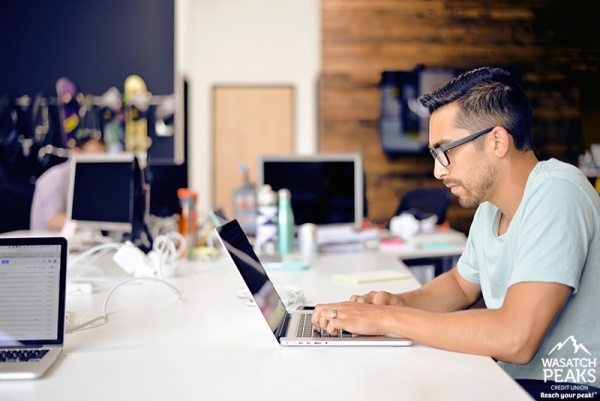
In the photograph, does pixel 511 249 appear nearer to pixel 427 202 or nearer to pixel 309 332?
pixel 309 332

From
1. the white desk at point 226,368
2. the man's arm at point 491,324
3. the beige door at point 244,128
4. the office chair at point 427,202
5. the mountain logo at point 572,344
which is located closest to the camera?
the white desk at point 226,368

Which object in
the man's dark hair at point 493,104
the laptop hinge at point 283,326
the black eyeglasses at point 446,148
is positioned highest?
the man's dark hair at point 493,104

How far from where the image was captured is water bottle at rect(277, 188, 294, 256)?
278 cm

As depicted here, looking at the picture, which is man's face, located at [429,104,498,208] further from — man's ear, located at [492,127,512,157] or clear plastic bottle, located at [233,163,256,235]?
clear plastic bottle, located at [233,163,256,235]

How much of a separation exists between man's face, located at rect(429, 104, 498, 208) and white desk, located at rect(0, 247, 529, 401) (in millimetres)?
386

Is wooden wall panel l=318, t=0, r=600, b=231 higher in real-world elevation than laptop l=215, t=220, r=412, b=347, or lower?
higher

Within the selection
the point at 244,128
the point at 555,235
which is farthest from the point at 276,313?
the point at 244,128

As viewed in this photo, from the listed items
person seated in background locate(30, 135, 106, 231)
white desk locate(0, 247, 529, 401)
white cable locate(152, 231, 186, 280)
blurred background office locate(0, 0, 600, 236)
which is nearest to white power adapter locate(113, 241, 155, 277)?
white cable locate(152, 231, 186, 280)

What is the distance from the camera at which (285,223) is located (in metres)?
2.79

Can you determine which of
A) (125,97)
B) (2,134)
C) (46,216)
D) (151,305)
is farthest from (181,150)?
(151,305)

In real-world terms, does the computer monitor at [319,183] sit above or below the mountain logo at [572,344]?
above

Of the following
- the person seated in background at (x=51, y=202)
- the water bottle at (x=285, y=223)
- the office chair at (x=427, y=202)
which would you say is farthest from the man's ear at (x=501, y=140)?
the person seated in background at (x=51, y=202)

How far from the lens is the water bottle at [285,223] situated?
9.11ft

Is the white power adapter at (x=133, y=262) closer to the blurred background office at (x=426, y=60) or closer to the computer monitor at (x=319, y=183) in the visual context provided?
the computer monitor at (x=319, y=183)
